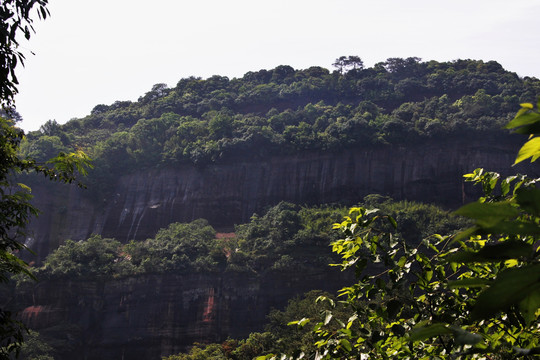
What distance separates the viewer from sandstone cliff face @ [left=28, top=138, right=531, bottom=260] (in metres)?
36.6

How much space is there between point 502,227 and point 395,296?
2.06 m

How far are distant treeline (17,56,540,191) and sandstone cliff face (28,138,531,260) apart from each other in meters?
0.94

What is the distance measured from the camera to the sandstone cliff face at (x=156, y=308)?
2811cm

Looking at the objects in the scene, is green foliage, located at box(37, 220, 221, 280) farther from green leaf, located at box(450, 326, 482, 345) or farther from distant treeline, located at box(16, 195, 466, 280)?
green leaf, located at box(450, 326, 482, 345)

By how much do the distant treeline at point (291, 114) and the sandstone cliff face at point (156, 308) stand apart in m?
9.44

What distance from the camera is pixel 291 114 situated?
1743 inches

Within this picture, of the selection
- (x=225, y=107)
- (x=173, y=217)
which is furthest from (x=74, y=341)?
(x=225, y=107)

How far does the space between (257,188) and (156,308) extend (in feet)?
41.0

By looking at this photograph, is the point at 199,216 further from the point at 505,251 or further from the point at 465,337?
the point at 505,251

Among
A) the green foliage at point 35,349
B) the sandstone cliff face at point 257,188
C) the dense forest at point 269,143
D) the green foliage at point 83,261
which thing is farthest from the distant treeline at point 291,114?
the green foliage at point 35,349

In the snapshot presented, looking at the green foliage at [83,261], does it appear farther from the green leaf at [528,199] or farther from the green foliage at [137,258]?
the green leaf at [528,199]

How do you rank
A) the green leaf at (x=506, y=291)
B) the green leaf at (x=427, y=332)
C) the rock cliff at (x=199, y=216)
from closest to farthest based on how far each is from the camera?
the green leaf at (x=506, y=291) → the green leaf at (x=427, y=332) → the rock cliff at (x=199, y=216)

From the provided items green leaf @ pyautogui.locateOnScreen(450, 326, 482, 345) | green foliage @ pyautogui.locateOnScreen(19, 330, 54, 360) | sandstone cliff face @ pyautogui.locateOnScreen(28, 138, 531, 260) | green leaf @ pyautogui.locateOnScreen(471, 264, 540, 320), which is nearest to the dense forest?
green foliage @ pyautogui.locateOnScreen(19, 330, 54, 360)

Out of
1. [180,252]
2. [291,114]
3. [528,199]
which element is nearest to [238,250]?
[180,252]
